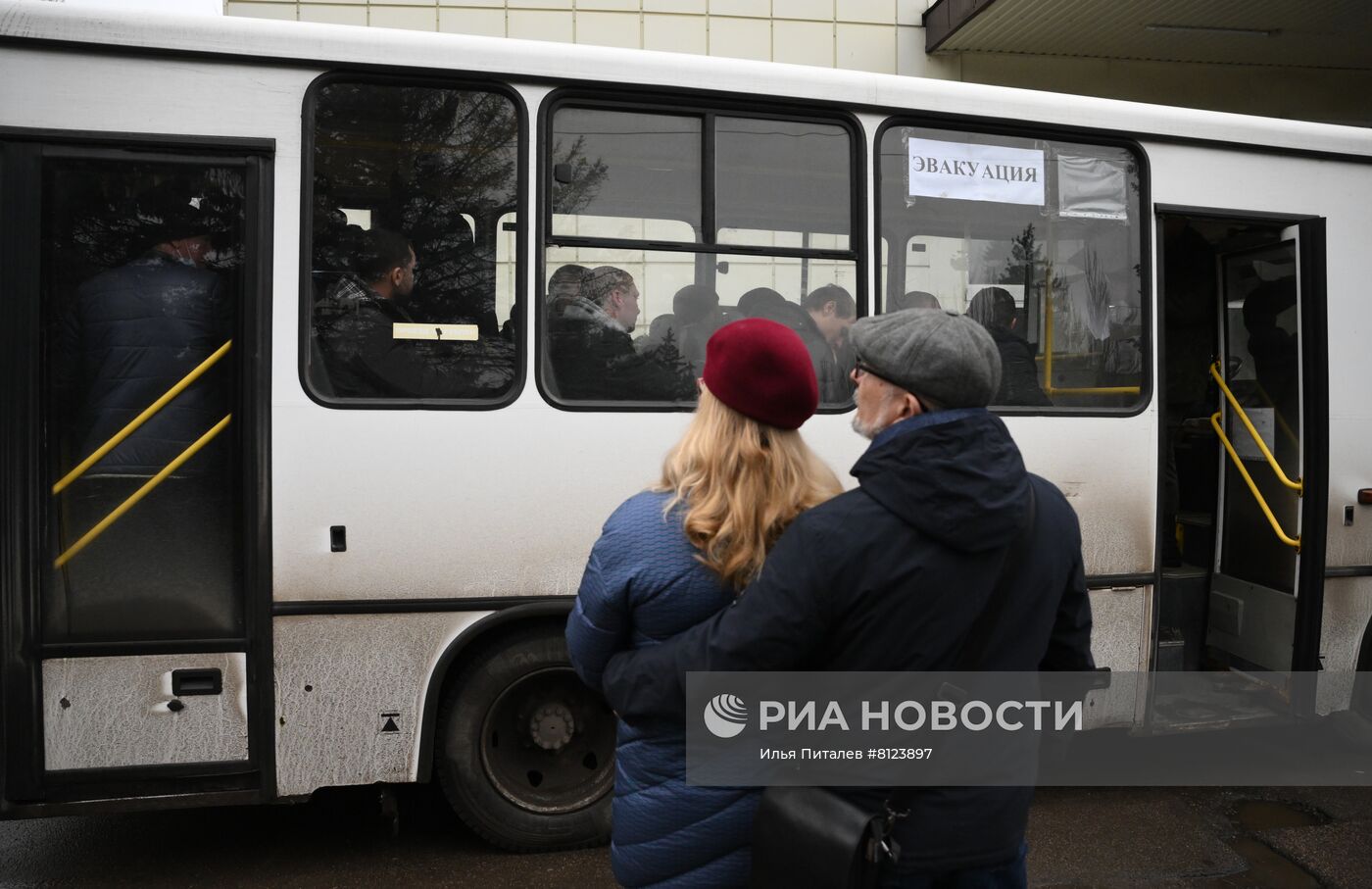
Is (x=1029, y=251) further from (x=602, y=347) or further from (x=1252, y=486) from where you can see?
(x=602, y=347)

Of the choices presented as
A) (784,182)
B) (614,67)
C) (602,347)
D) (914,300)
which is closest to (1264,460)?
(914,300)

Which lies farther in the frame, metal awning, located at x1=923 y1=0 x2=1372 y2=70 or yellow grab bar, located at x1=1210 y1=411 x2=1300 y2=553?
metal awning, located at x1=923 y1=0 x2=1372 y2=70

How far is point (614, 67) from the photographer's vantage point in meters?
3.82

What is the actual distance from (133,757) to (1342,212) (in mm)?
5363

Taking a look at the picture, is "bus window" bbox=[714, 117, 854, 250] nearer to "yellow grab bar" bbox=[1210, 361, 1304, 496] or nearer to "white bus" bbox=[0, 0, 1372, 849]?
"white bus" bbox=[0, 0, 1372, 849]

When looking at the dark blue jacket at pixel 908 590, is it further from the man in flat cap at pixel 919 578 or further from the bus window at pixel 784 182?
the bus window at pixel 784 182

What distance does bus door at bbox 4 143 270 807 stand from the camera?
134 inches

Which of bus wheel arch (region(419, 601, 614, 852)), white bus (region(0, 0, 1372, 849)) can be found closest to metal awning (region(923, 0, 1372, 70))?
white bus (region(0, 0, 1372, 849))

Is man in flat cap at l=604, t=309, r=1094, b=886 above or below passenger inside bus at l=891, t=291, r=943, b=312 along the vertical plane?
below

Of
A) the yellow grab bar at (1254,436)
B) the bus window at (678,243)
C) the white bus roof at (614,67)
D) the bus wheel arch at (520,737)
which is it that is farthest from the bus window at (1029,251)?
the bus wheel arch at (520,737)

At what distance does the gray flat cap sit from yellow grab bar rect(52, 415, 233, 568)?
2577mm

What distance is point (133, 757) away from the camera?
3.48 meters

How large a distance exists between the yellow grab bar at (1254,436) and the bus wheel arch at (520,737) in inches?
125

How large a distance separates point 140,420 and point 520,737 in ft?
5.75
